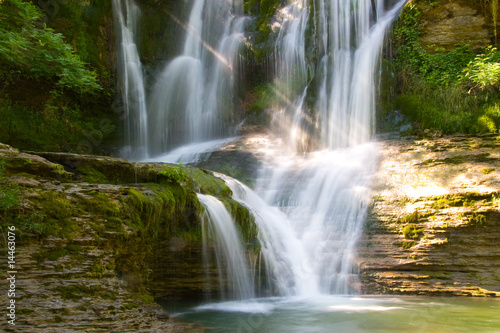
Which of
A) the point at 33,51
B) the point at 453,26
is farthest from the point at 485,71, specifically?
the point at 33,51

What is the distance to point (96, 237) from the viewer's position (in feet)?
15.2

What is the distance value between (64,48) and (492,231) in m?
11.1

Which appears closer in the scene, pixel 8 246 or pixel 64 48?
pixel 8 246

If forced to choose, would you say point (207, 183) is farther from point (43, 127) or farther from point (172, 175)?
point (43, 127)

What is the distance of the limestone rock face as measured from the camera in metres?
12.0

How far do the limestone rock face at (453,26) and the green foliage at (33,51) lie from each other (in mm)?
10524

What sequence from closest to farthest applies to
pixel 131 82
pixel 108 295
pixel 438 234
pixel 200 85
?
pixel 108 295, pixel 438 234, pixel 131 82, pixel 200 85

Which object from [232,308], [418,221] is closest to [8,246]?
[232,308]

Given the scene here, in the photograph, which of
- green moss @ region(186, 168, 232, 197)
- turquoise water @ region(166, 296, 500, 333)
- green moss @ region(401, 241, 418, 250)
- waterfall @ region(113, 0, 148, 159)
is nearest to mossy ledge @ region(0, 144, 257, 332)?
green moss @ region(186, 168, 232, 197)

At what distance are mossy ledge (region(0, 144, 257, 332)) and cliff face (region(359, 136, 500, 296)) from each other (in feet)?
11.4

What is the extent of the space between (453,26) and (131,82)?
11366 millimetres

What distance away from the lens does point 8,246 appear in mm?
4039

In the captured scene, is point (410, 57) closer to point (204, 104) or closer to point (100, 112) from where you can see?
point (204, 104)

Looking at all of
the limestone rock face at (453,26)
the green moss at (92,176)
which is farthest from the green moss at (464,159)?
the green moss at (92,176)
